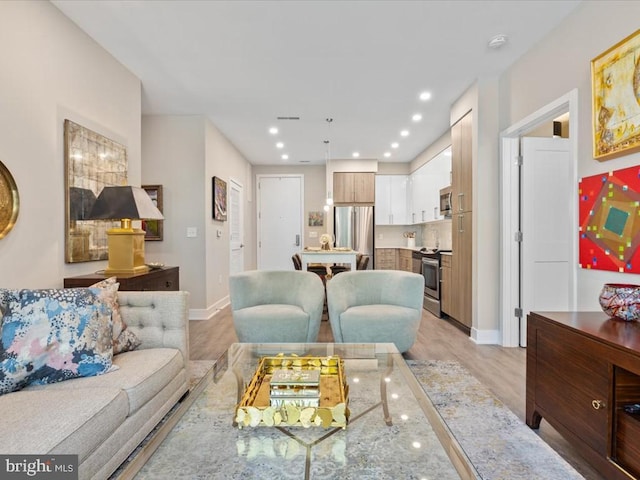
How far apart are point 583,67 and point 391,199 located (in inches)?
197

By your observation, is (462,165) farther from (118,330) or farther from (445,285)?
(118,330)

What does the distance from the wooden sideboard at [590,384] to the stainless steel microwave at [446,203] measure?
121 inches

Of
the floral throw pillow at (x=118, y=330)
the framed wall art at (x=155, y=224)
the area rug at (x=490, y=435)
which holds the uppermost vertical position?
the framed wall art at (x=155, y=224)

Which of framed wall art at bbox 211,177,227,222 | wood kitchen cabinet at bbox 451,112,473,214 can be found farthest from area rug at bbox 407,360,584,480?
framed wall art at bbox 211,177,227,222

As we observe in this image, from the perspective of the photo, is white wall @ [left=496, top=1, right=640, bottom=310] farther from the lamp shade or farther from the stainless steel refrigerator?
the stainless steel refrigerator

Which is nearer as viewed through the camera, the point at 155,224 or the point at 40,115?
the point at 40,115

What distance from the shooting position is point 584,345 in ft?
5.16

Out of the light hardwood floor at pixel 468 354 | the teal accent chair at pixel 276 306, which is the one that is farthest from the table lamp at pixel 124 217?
the light hardwood floor at pixel 468 354

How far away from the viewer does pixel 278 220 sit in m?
7.91

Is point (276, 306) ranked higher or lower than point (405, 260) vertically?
lower

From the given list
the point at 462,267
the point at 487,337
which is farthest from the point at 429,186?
the point at 487,337

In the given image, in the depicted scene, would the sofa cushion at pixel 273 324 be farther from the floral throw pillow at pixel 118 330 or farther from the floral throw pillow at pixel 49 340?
the floral throw pillow at pixel 49 340

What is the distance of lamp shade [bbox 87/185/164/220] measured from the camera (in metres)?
2.67

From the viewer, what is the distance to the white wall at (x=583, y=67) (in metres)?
2.12
